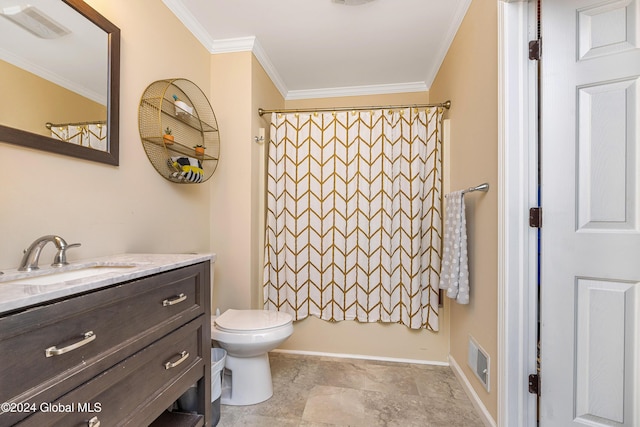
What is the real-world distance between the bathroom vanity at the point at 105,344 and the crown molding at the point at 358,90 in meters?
2.27

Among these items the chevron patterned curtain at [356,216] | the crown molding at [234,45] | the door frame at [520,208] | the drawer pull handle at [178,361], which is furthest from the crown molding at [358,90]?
the drawer pull handle at [178,361]

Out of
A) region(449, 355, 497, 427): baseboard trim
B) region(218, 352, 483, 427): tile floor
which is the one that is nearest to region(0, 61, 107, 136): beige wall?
region(218, 352, 483, 427): tile floor

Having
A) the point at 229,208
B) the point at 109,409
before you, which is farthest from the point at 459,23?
the point at 109,409

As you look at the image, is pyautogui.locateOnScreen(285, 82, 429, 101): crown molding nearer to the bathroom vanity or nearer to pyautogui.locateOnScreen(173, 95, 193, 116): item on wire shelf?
pyautogui.locateOnScreen(173, 95, 193, 116): item on wire shelf

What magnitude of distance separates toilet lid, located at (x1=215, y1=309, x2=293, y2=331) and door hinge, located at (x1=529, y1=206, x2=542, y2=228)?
137 centimetres

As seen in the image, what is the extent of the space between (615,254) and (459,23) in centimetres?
162

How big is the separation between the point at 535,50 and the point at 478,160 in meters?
0.56

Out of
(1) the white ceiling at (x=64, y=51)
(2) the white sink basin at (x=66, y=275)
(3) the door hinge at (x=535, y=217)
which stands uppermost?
(1) the white ceiling at (x=64, y=51)

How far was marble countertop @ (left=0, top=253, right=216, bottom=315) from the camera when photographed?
0.65 metres

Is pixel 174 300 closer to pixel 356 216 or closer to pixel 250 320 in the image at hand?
pixel 250 320

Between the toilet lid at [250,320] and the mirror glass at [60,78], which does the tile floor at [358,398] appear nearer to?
the toilet lid at [250,320]

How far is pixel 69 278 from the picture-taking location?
1.05m

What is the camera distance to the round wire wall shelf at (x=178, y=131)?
5.15 feet

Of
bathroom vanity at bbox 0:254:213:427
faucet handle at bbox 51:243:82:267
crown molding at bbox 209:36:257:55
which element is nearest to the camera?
bathroom vanity at bbox 0:254:213:427
